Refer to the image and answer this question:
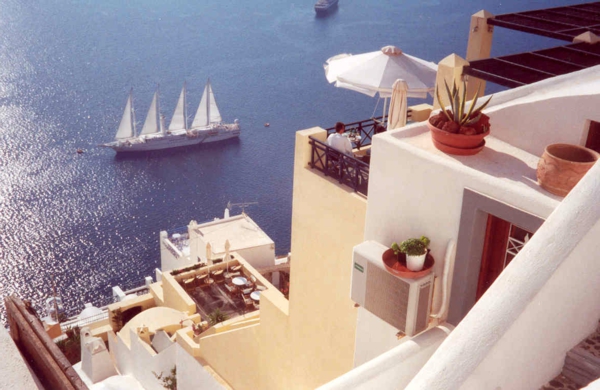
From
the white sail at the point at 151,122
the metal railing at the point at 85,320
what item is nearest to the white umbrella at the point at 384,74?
the metal railing at the point at 85,320

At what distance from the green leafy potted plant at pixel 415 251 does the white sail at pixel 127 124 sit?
51.1m

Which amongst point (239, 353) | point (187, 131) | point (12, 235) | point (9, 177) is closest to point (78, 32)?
point (187, 131)

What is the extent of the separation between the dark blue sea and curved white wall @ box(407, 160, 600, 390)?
A: 3544cm

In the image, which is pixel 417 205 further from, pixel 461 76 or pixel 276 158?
pixel 276 158

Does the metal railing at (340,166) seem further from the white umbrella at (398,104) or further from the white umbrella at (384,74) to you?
the white umbrella at (384,74)

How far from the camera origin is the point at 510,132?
5594 mm

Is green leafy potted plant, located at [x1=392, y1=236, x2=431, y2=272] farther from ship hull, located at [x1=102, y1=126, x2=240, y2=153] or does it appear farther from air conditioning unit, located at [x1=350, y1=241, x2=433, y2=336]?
ship hull, located at [x1=102, y1=126, x2=240, y2=153]

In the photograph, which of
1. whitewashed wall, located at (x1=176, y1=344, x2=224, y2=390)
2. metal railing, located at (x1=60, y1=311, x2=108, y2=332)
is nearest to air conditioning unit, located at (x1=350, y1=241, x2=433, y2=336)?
whitewashed wall, located at (x1=176, y1=344, x2=224, y2=390)

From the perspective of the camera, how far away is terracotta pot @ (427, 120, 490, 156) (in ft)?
17.0

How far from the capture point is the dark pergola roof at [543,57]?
812cm

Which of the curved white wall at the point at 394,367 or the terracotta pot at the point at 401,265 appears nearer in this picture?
the curved white wall at the point at 394,367

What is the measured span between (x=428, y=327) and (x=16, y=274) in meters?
37.7

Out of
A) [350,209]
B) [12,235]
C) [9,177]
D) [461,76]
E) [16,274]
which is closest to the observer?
[350,209]

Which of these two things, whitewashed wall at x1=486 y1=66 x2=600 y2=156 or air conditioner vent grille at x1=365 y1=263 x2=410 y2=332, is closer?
whitewashed wall at x1=486 y1=66 x2=600 y2=156
